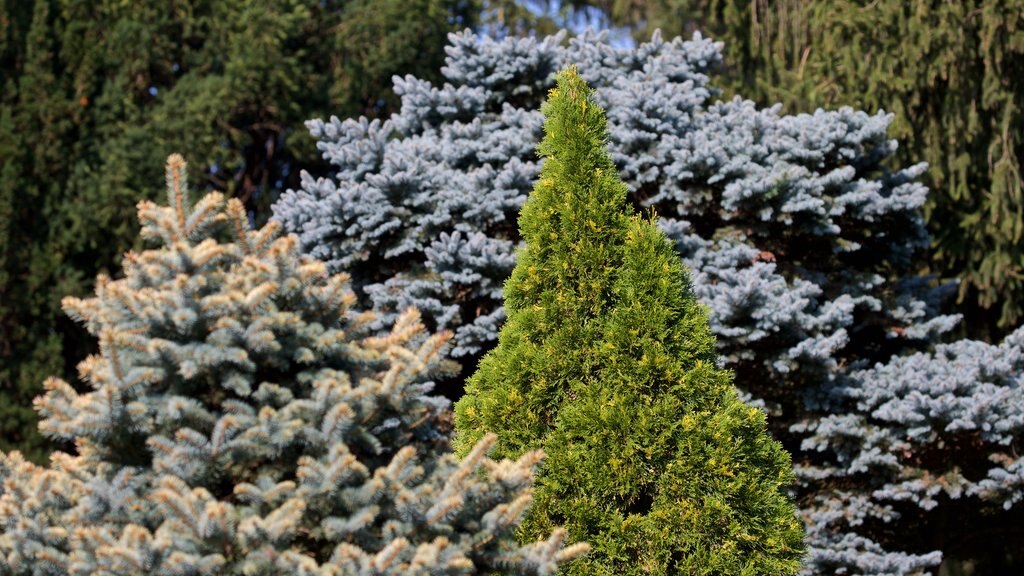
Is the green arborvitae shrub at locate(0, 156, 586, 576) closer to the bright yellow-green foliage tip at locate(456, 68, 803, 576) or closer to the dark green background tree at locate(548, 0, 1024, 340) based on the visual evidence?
the bright yellow-green foliage tip at locate(456, 68, 803, 576)

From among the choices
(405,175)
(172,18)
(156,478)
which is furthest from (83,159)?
(156,478)

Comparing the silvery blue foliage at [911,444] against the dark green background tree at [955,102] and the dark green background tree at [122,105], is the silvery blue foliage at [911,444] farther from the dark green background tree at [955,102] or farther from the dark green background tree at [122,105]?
the dark green background tree at [122,105]

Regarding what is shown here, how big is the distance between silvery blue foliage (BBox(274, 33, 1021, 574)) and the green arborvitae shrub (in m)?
3.02

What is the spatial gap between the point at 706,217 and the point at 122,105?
6913 millimetres

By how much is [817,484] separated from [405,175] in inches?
132

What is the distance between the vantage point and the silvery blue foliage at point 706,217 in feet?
19.4

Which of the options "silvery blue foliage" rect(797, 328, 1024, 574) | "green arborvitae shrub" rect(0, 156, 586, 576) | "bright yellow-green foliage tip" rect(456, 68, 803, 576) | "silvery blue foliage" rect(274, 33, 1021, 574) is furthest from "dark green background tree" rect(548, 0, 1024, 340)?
"green arborvitae shrub" rect(0, 156, 586, 576)

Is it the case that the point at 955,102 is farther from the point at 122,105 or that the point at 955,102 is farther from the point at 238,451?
the point at 122,105

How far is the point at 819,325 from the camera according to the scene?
19.6 ft

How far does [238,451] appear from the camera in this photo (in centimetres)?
258

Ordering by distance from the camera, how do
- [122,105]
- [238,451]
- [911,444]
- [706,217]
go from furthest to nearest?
[122,105]
[706,217]
[911,444]
[238,451]

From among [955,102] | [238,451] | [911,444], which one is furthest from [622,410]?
[955,102]

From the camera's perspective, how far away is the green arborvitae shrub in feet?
7.95

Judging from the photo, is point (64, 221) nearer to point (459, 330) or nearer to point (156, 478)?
point (459, 330)
